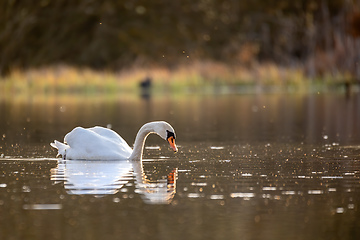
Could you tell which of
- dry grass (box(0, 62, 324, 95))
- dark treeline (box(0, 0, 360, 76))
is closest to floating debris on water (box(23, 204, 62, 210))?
dry grass (box(0, 62, 324, 95))

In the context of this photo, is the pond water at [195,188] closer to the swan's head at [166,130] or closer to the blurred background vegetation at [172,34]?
the swan's head at [166,130]

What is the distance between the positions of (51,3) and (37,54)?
4.00 meters

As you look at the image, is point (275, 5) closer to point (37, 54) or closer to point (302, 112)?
point (37, 54)

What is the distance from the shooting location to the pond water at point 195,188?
706 centimetres

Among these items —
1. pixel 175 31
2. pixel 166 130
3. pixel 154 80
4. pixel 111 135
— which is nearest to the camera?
pixel 166 130

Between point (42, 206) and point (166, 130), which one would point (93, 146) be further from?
point (42, 206)

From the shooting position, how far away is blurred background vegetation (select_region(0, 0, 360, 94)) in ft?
167

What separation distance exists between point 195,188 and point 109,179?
1169 millimetres

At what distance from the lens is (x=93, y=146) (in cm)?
1199

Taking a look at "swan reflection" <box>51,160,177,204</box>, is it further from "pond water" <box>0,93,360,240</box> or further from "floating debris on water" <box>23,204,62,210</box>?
"floating debris on water" <box>23,204,62,210</box>

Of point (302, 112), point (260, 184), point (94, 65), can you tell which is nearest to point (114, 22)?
point (94, 65)

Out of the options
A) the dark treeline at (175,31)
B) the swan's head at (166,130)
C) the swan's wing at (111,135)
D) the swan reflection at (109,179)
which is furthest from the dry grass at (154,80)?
the swan reflection at (109,179)

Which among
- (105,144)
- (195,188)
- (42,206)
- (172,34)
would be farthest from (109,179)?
(172,34)

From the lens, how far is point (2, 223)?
729 centimetres
